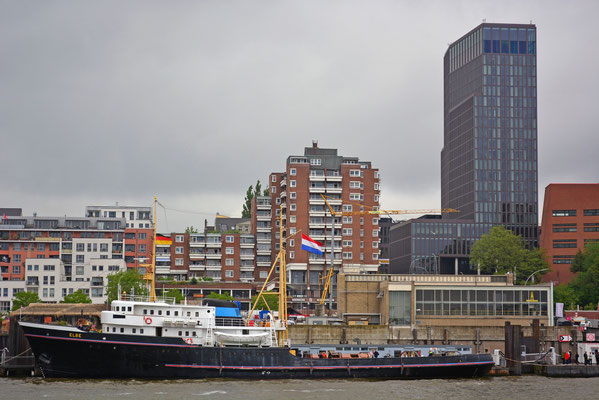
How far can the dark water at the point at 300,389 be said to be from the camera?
213 feet

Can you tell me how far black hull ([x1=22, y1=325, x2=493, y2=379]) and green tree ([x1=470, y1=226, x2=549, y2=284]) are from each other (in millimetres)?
107536

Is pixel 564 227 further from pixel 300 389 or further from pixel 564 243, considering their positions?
pixel 300 389

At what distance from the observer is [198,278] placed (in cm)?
17088

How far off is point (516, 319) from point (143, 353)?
48.4 m

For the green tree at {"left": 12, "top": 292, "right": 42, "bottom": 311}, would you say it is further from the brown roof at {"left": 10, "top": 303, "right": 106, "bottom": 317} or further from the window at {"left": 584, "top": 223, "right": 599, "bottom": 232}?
the window at {"left": 584, "top": 223, "right": 599, "bottom": 232}

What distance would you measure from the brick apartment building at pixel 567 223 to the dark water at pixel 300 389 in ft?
373

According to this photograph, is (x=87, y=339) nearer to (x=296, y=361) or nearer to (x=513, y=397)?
(x=296, y=361)

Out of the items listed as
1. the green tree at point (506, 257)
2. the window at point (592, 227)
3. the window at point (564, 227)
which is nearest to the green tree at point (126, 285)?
the green tree at point (506, 257)

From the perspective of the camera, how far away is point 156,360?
75.1 metres

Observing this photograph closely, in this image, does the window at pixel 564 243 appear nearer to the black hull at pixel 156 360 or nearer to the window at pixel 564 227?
the window at pixel 564 227

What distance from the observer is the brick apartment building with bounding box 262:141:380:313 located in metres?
166

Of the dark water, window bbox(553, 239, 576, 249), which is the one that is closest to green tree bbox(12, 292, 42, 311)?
the dark water

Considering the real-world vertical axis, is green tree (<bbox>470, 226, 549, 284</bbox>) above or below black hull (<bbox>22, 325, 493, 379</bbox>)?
above

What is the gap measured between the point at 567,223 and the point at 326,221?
2325 inches
